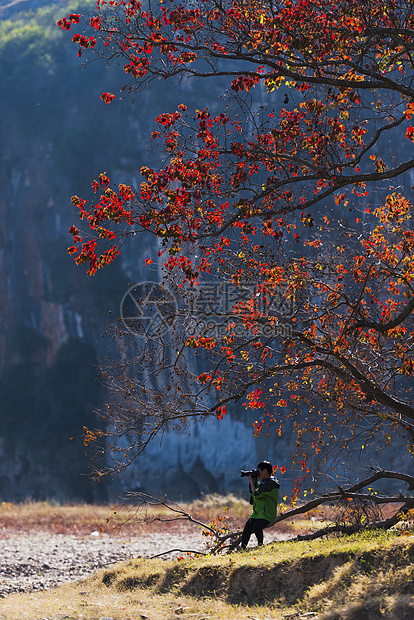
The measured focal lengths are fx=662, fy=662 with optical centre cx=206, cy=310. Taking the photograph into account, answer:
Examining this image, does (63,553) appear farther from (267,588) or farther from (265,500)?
(267,588)

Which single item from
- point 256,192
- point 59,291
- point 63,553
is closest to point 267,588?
point 256,192

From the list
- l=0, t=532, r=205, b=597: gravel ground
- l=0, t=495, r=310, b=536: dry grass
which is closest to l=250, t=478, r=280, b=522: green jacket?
l=0, t=532, r=205, b=597: gravel ground

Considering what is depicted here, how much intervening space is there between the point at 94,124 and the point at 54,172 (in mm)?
5026

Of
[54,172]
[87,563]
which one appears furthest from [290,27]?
[54,172]

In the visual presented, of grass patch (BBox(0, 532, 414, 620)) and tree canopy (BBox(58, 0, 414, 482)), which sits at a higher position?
tree canopy (BBox(58, 0, 414, 482))

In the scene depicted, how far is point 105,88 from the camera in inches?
1927

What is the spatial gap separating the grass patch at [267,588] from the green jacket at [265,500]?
0.47 meters

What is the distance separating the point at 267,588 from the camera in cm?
740

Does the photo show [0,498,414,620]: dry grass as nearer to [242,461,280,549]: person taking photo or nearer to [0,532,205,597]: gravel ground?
[242,461,280,549]: person taking photo

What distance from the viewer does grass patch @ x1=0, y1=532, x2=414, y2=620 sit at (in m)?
6.15

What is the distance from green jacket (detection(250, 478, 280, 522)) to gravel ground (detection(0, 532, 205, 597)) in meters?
5.32

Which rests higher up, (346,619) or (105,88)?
(105,88)

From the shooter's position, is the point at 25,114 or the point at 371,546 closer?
the point at 371,546

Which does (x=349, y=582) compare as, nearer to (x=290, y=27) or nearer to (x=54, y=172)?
(x=290, y=27)
